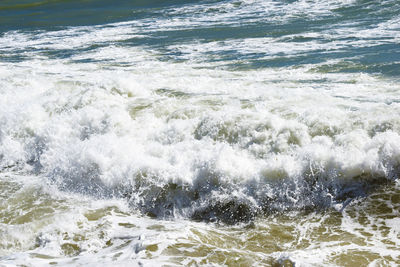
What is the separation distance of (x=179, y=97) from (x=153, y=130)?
1631 mm

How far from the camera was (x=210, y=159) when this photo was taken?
6.23 m

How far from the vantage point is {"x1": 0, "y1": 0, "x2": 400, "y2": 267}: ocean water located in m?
4.78

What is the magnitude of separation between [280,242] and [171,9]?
1746 centimetres

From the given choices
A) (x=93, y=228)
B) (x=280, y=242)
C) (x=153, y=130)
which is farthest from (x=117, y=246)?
(x=153, y=130)

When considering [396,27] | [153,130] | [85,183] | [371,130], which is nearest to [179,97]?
[153,130]

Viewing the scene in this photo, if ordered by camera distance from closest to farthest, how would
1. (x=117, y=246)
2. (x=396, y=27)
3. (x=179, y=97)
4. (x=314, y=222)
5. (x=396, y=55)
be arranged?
(x=117, y=246), (x=314, y=222), (x=179, y=97), (x=396, y=55), (x=396, y=27)

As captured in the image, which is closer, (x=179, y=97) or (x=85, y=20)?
(x=179, y=97)

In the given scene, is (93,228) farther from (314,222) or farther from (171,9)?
(171,9)

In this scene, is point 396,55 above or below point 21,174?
above

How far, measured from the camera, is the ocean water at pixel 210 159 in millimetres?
4777

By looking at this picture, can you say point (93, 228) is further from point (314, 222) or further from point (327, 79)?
point (327, 79)

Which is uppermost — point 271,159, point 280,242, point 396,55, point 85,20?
point 85,20

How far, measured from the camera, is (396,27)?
12.9 m

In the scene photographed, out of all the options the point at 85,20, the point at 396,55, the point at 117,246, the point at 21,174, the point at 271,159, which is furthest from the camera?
the point at 85,20
